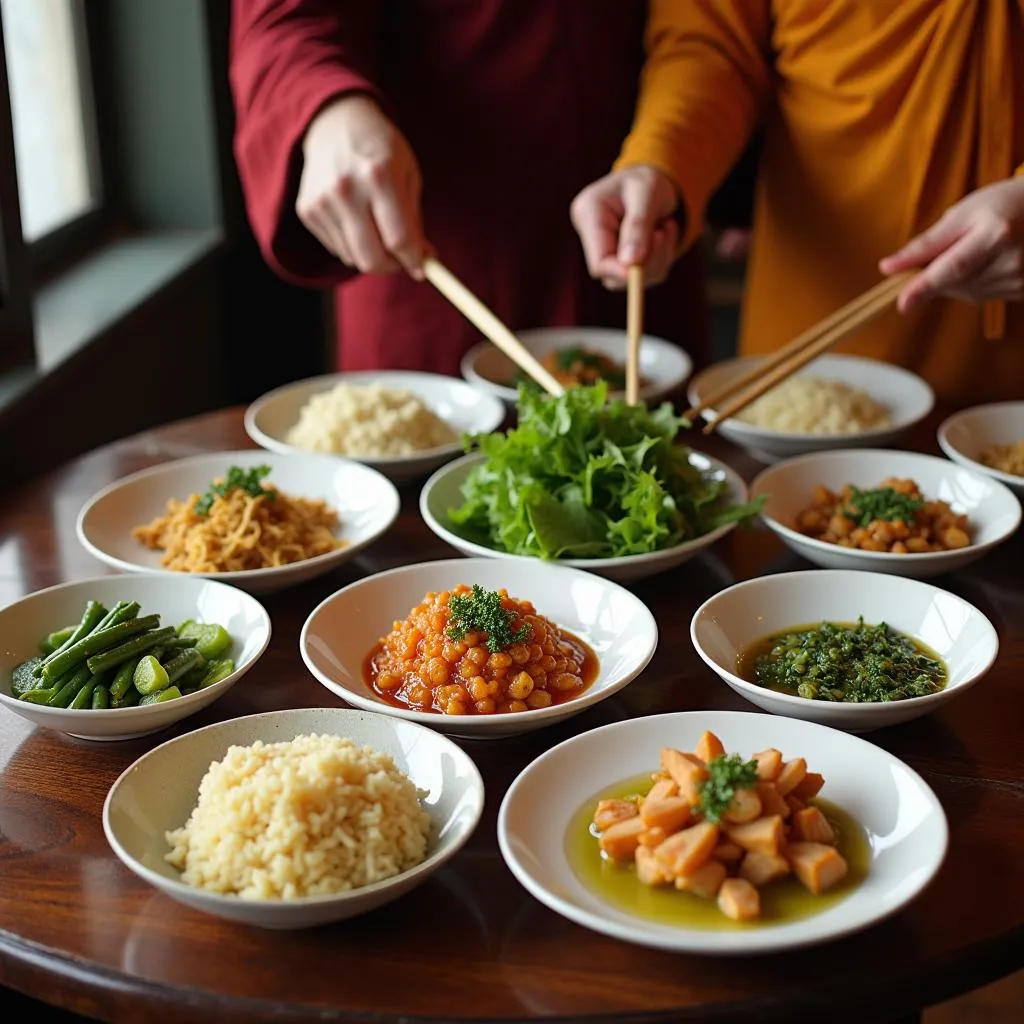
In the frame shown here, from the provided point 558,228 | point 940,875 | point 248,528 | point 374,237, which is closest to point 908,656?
point 940,875

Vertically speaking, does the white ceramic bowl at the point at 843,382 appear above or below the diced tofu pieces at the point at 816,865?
below

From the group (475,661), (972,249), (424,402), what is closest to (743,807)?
(475,661)

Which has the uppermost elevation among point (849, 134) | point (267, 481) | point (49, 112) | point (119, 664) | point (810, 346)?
point (849, 134)

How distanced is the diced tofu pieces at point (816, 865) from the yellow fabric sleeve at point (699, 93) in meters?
1.73

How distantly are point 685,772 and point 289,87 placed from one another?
189cm

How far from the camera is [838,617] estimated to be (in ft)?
6.23

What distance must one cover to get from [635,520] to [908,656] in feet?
1.59

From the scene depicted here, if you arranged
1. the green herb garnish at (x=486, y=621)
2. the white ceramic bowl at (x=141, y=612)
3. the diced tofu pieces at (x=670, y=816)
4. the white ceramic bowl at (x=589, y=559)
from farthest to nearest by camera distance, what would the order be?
the white ceramic bowl at (x=589, y=559), the green herb garnish at (x=486, y=621), the white ceramic bowl at (x=141, y=612), the diced tofu pieces at (x=670, y=816)

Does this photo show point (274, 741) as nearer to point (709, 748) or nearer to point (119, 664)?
point (119, 664)

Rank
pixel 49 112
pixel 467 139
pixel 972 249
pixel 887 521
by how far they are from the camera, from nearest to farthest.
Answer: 1. pixel 887 521
2. pixel 972 249
3. pixel 467 139
4. pixel 49 112

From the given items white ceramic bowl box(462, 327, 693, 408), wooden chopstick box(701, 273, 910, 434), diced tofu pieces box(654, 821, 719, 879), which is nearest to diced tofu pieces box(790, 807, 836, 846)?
diced tofu pieces box(654, 821, 719, 879)

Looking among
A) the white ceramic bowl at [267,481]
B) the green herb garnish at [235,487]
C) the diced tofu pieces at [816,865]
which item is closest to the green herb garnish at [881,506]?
the white ceramic bowl at [267,481]

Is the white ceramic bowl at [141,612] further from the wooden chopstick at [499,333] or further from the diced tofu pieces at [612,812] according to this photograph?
the wooden chopstick at [499,333]

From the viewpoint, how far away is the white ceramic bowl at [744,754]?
3.95ft
